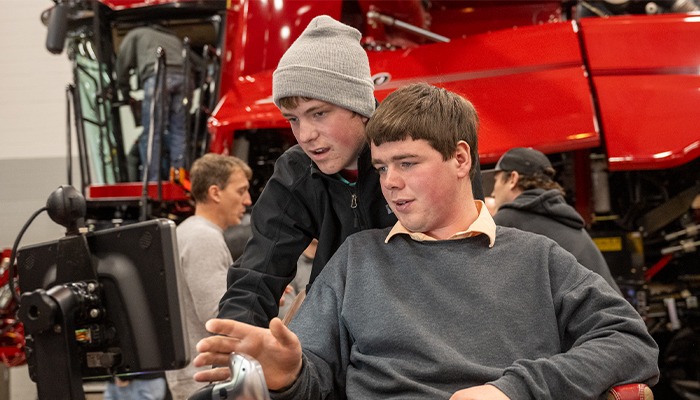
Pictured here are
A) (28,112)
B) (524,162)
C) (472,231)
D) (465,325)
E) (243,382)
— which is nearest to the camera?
(243,382)

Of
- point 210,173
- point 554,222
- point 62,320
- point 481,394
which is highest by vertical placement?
point 62,320

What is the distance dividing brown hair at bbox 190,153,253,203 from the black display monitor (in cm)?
239

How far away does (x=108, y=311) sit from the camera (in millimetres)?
1951

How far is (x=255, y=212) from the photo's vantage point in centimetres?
258

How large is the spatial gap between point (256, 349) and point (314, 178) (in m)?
0.89

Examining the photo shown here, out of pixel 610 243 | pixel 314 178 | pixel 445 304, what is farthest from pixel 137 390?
pixel 610 243

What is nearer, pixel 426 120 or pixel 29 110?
pixel 426 120

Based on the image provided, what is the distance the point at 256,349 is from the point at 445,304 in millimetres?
562

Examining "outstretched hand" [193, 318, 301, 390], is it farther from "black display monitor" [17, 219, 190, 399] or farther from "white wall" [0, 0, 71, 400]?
"white wall" [0, 0, 71, 400]

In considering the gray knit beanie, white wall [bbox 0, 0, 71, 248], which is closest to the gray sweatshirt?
→ the gray knit beanie

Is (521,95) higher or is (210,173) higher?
(521,95)

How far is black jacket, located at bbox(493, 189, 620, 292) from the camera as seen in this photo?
3.97 meters

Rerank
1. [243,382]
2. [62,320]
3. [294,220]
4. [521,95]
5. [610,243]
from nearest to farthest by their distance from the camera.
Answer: [243,382], [62,320], [294,220], [521,95], [610,243]

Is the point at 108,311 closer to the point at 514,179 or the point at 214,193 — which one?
the point at 214,193
